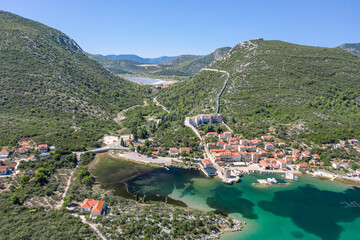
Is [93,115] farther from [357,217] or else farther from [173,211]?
[357,217]

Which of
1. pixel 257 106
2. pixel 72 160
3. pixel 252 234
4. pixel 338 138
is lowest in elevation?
pixel 252 234

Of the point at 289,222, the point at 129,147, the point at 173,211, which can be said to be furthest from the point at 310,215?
the point at 129,147

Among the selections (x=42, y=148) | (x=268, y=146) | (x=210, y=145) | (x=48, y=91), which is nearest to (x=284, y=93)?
(x=268, y=146)

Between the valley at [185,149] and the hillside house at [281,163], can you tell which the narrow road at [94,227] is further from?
the hillside house at [281,163]

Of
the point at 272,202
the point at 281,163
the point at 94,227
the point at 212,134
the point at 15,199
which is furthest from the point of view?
the point at 212,134

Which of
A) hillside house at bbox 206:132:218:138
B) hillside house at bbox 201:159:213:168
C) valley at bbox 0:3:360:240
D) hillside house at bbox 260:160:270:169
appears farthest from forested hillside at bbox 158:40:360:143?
hillside house at bbox 201:159:213:168

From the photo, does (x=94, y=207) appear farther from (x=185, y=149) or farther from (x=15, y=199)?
(x=185, y=149)

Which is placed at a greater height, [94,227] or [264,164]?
[264,164]

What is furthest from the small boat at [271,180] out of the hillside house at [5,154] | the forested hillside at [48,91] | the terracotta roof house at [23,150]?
the hillside house at [5,154]

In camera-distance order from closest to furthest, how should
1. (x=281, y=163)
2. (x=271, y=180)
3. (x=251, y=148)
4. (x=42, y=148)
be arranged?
(x=271, y=180), (x=42, y=148), (x=281, y=163), (x=251, y=148)
